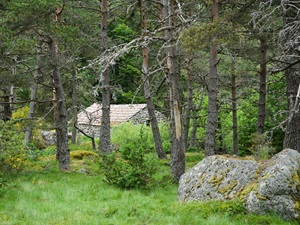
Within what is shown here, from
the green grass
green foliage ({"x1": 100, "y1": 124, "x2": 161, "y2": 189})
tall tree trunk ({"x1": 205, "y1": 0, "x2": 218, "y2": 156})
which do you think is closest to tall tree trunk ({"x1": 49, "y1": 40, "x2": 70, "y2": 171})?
the green grass

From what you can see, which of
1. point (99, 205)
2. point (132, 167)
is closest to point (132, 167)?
point (132, 167)

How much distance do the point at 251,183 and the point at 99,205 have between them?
319 centimetres

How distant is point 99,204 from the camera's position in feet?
27.3

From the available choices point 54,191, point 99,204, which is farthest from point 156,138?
point 99,204

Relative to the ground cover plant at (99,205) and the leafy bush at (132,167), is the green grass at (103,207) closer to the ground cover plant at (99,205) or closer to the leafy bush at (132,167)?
the ground cover plant at (99,205)

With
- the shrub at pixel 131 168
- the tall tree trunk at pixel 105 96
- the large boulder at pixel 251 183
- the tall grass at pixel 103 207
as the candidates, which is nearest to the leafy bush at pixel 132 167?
the shrub at pixel 131 168

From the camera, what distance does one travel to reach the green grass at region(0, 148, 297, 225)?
22.8 ft

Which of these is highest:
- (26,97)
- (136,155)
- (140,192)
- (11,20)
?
(11,20)

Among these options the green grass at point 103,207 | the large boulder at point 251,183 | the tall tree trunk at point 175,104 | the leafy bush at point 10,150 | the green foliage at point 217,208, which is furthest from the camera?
the tall tree trunk at point 175,104

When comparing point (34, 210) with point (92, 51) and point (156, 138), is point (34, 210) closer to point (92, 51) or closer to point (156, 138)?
point (156, 138)

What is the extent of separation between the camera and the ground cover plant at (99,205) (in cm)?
698

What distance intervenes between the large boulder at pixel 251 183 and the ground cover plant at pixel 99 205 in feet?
0.86

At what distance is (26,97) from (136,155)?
18.1 metres

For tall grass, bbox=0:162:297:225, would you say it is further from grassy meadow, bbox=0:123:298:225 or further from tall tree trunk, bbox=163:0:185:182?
tall tree trunk, bbox=163:0:185:182
